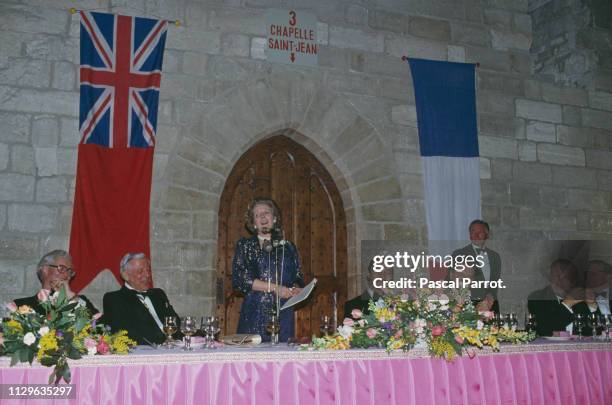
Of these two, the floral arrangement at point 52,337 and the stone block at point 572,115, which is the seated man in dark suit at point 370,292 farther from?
the stone block at point 572,115

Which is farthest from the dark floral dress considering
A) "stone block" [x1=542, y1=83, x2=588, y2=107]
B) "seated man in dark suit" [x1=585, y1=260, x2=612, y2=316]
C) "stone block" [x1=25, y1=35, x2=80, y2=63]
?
"stone block" [x1=542, y1=83, x2=588, y2=107]

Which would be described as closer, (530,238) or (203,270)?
(203,270)

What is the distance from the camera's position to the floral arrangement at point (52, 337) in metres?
2.70

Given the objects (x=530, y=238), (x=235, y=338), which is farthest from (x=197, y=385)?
(x=530, y=238)

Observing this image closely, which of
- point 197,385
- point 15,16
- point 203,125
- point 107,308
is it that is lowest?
point 197,385

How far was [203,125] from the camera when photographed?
5895mm

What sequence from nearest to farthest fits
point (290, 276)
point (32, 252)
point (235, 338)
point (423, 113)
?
point (235, 338) → point (290, 276) → point (32, 252) → point (423, 113)

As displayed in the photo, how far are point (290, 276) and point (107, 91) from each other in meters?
2.59

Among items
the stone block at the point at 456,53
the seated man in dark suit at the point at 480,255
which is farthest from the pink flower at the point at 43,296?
the stone block at the point at 456,53

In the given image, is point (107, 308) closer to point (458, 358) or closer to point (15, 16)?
point (458, 358)

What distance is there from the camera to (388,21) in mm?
6750

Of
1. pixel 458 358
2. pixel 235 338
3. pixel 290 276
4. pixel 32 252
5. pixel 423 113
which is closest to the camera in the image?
pixel 458 358

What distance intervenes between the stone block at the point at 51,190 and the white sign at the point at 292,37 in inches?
90.0

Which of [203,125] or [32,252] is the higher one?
[203,125]
